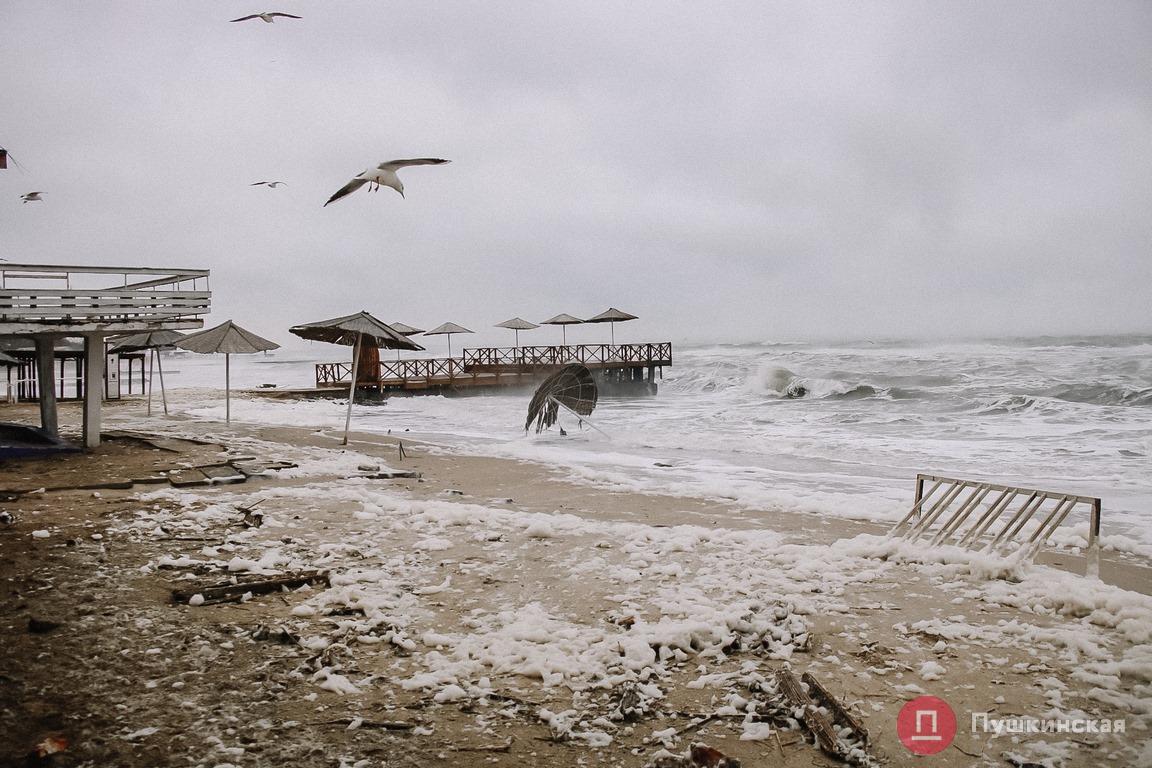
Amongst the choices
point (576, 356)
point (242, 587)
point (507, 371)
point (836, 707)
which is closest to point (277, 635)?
point (242, 587)

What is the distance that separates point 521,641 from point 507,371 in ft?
105

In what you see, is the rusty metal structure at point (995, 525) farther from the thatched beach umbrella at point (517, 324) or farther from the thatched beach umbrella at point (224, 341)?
the thatched beach umbrella at point (517, 324)

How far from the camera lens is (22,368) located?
24.8 meters

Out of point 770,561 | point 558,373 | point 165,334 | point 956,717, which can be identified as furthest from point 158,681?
point 165,334

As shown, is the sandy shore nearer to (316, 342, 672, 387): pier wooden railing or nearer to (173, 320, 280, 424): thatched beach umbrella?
(173, 320, 280, 424): thatched beach umbrella

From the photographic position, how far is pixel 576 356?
37.8 metres

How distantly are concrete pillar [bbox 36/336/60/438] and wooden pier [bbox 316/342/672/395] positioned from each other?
1851 centimetres

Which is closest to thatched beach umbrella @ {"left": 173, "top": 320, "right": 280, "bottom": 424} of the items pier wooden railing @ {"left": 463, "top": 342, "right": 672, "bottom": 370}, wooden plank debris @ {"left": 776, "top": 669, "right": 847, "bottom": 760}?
wooden plank debris @ {"left": 776, "top": 669, "right": 847, "bottom": 760}

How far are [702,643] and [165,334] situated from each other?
18666 millimetres

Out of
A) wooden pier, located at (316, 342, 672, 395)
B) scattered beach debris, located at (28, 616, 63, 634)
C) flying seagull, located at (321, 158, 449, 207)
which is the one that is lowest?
scattered beach debris, located at (28, 616, 63, 634)

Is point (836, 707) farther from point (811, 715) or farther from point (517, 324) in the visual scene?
point (517, 324)

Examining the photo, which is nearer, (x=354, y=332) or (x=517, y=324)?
(x=354, y=332)

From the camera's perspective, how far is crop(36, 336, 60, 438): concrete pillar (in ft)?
36.5

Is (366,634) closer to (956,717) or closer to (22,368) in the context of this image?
(956,717)
